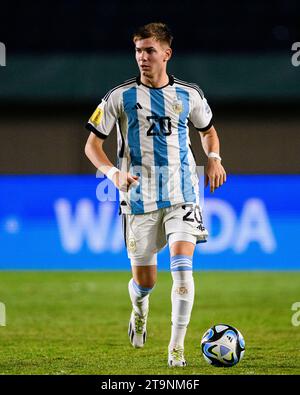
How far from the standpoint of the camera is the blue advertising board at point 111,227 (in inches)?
536

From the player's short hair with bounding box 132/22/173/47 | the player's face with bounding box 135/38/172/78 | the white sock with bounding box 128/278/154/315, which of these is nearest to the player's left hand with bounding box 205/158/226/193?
the player's face with bounding box 135/38/172/78

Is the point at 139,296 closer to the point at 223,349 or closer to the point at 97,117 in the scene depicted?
the point at 223,349

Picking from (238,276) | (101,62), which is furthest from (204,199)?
(101,62)

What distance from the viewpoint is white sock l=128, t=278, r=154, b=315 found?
686cm

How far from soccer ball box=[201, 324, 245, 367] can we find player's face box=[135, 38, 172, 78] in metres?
1.79

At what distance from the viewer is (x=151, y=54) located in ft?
20.4

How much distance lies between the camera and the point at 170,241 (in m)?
6.31

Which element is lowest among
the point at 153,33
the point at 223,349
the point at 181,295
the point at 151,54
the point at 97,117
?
the point at 223,349

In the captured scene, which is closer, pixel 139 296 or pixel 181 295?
pixel 181 295

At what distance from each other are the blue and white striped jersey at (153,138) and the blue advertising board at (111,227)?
7032 millimetres

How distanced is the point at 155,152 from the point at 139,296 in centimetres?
117

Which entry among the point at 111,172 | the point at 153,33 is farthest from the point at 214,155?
the point at 153,33

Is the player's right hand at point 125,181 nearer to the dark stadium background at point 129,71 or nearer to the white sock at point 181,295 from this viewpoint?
the white sock at point 181,295

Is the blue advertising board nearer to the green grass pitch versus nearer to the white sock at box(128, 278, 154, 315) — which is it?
the green grass pitch
